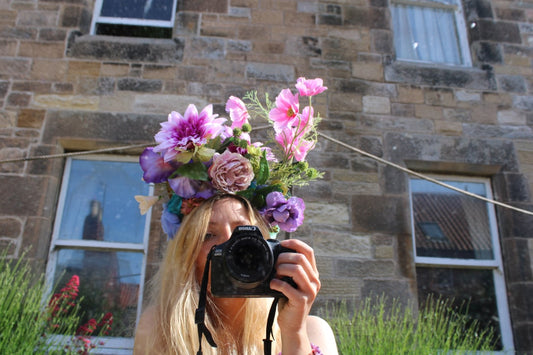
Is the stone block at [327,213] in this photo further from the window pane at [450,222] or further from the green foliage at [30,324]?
the green foliage at [30,324]

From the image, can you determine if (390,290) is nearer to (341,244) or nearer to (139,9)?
(341,244)

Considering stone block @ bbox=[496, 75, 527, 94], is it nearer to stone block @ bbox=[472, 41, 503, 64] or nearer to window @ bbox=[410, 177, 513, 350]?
stone block @ bbox=[472, 41, 503, 64]

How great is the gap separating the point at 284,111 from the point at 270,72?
7.00 feet

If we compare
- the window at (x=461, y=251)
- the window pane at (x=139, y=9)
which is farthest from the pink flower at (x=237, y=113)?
the window pane at (x=139, y=9)

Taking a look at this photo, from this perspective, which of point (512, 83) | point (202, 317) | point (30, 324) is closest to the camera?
point (202, 317)

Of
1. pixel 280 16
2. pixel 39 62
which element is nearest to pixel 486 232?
pixel 280 16

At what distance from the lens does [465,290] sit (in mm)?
3477

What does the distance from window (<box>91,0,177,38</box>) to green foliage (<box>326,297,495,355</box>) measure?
2866 mm

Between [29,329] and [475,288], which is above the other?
[475,288]

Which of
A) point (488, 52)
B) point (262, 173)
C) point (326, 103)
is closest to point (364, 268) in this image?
point (326, 103)

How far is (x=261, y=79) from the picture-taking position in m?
3.74

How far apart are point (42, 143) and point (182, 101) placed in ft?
3.64

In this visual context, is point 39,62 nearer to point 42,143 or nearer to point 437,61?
point 42,143

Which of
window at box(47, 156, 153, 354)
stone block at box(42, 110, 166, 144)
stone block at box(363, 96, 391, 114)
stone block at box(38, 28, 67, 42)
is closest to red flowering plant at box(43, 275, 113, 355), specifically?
window at box(47, 156, 153, 354)
